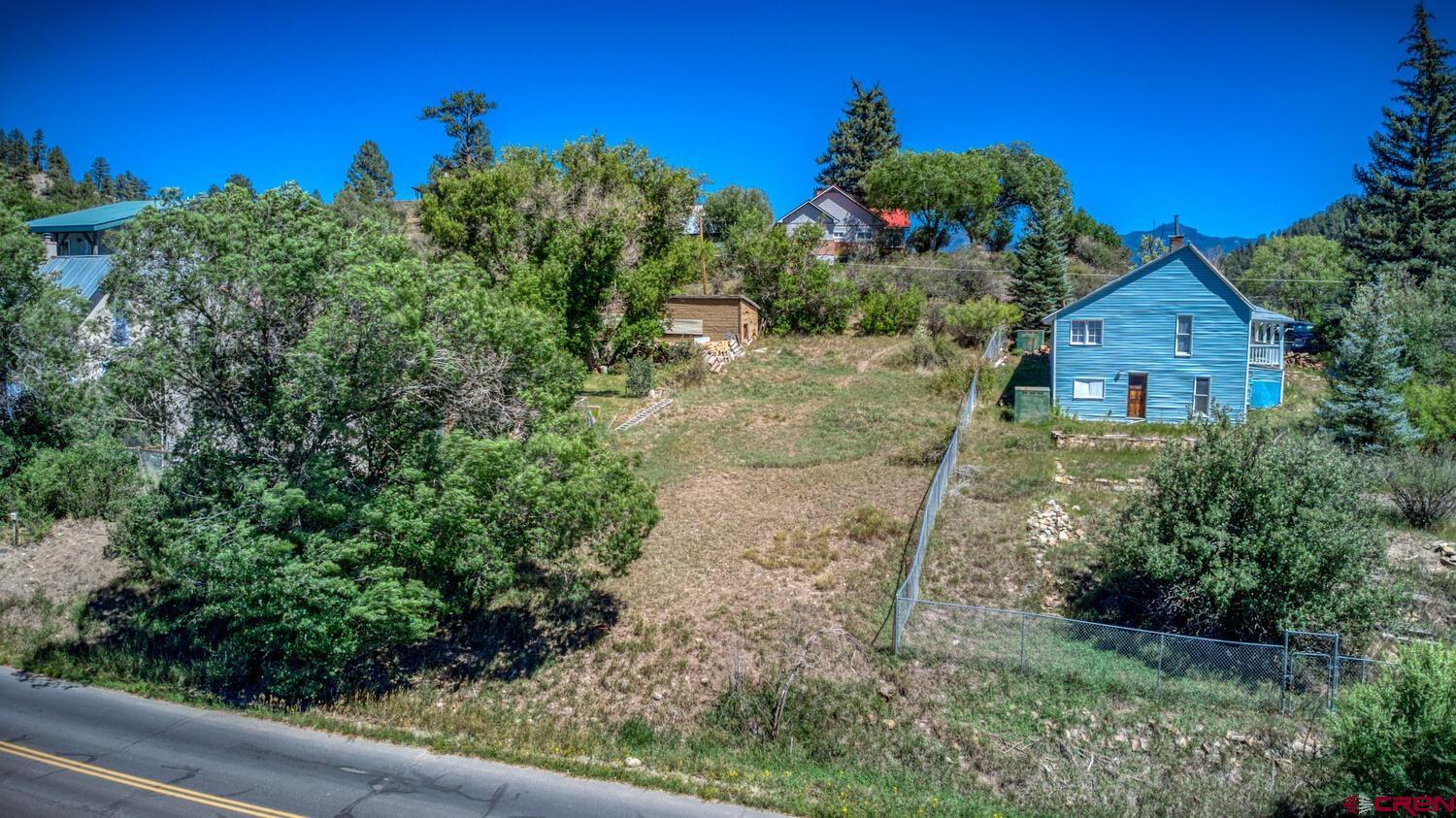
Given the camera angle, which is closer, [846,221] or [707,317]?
[707,317]

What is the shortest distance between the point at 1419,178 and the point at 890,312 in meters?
26.8

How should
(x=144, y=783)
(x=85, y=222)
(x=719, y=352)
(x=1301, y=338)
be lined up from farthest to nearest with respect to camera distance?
1. (x=1301, y=338)
2. (x=719, y=352)
3. (x=85, y=222)
4. (x=144, y=783)

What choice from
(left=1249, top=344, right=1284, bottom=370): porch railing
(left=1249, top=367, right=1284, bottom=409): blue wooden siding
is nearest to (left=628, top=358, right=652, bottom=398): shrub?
(left=1249, top=367, right=1284, bottom=409): blue wooden siding

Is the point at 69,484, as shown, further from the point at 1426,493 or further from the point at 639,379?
the point at 1426,493

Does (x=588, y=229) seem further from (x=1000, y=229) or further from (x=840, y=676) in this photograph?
(x=1000, y=229)

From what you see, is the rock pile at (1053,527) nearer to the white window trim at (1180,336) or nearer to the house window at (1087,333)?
the house window at (1087,333)

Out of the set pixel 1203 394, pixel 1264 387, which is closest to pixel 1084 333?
pixel 1203 394

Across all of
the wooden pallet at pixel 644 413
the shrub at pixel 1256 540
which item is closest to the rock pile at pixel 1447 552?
the shrub at pixel 1256 540

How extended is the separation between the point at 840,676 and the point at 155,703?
554 inches

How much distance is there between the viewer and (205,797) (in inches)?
517

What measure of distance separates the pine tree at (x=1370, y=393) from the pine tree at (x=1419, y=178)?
16.4m

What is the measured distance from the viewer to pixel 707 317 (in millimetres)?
46906

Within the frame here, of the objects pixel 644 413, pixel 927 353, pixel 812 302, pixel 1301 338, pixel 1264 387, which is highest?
pixel 812 302

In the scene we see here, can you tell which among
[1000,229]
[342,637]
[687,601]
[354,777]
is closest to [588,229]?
[687,601]
